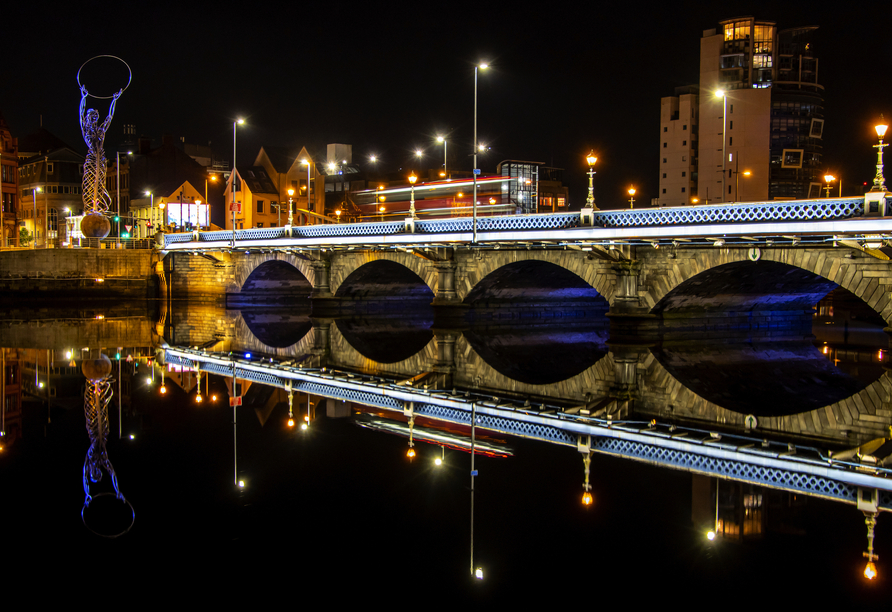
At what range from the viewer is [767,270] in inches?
1126

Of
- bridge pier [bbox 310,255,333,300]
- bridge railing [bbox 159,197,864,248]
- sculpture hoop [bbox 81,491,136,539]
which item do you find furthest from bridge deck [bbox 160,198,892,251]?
sculpture hoop [bbox 81,491,136,539]

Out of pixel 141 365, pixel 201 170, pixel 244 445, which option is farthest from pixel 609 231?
pixel 201 170

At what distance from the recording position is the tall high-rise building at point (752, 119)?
86.8 metres

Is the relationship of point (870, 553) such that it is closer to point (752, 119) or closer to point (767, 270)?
point (767, 270)

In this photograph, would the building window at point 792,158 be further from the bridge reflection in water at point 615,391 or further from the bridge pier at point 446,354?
the bridge pier at point 446,354

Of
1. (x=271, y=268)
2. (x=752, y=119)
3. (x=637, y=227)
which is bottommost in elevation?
(x=271, y=268)

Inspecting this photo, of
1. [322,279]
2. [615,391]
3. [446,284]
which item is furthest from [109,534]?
[322,279]

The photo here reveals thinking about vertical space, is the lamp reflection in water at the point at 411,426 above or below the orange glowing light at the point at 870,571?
above

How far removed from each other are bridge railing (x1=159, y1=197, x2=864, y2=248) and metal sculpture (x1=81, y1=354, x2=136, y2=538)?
1553cm

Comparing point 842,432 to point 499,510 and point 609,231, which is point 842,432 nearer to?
point 499,510

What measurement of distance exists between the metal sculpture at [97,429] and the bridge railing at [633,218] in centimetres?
1553

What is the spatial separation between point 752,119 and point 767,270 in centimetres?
6609

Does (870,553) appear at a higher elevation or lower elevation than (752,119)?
lower

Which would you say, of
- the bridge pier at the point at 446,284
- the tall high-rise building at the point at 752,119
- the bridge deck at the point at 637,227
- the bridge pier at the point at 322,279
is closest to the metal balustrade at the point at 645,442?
the bridge deck at the point at 637,227
